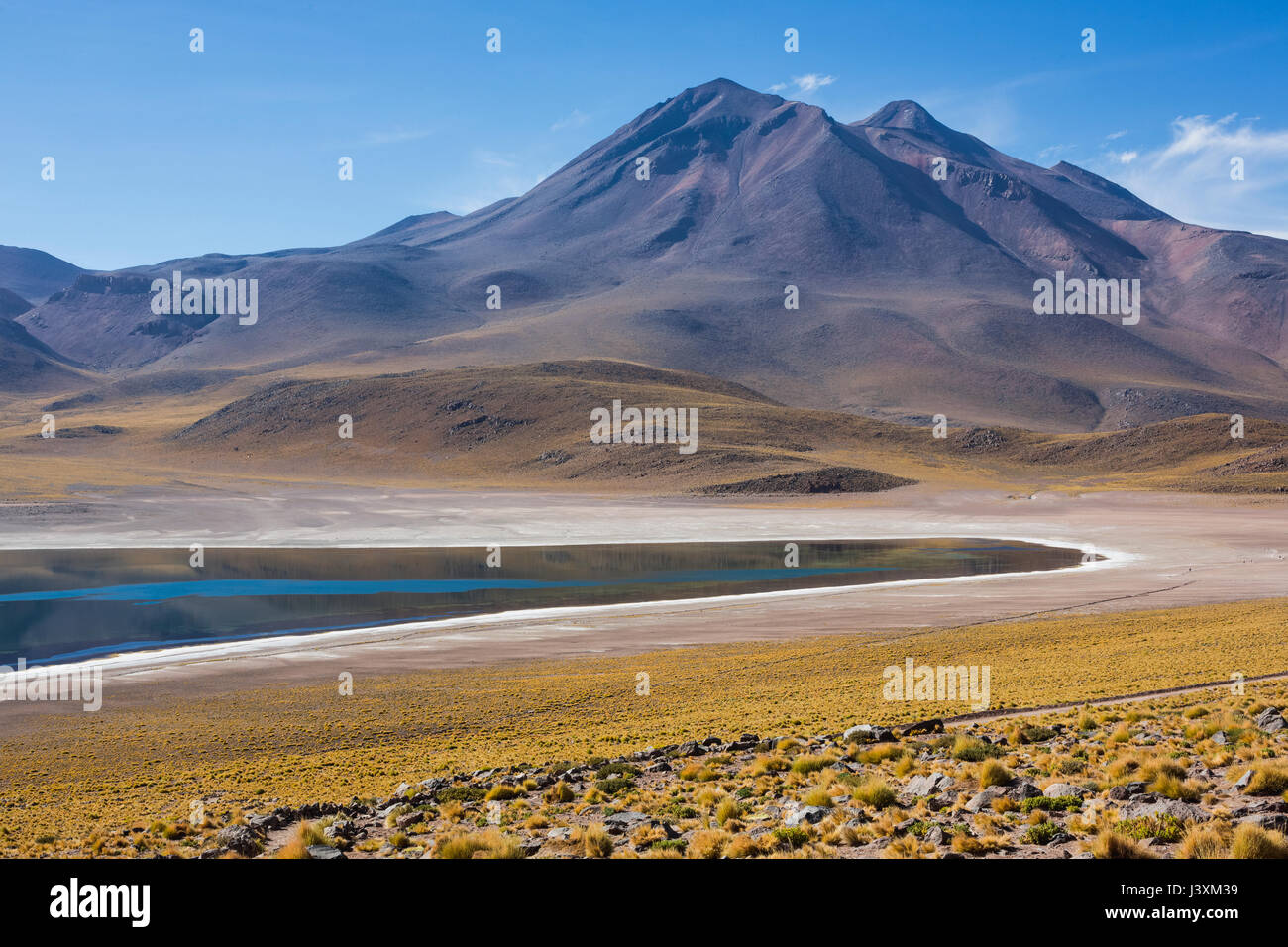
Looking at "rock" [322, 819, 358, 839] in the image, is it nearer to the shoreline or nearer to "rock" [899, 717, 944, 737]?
"rock" [899, 717, 944, 737]

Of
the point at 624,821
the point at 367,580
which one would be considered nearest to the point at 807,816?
the point at 624,821

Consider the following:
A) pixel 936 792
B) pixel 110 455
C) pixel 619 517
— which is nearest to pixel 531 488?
pixel 619 517

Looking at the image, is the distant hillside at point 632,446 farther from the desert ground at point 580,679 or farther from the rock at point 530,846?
the rock at point 530,846

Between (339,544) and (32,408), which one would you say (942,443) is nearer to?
(339,544)

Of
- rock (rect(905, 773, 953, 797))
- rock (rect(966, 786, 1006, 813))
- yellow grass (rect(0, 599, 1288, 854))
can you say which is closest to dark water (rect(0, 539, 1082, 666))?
yellow grass (rect(0, 599, 1288, 854))

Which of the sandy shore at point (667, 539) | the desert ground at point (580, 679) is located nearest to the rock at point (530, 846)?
the desert ground at point (580, 679)

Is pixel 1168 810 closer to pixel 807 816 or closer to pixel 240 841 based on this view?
pixel 807 816
